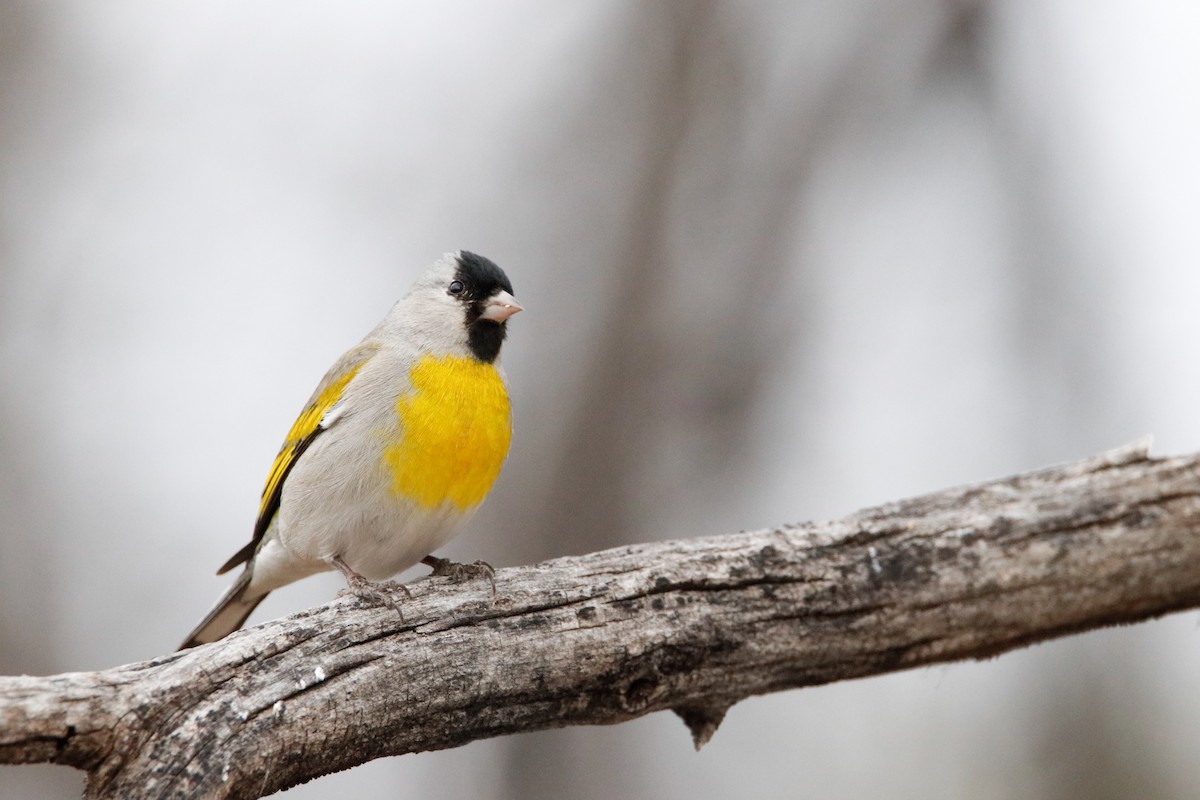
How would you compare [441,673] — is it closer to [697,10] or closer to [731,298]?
[731,298]

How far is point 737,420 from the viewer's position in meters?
6.55

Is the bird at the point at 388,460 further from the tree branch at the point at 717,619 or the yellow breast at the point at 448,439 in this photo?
the tree branch at the point at 717,619

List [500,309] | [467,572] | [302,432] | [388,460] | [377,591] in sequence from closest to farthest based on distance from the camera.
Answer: [377,591]
[467,572]
[388,460]
[302,432]
[500,309]

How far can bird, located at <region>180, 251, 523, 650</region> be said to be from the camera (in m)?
3.97

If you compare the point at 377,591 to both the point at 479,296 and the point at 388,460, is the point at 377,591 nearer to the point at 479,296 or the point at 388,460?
the point at 388,460

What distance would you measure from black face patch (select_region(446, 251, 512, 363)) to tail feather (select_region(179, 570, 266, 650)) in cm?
129

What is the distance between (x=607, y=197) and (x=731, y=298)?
3.24ft

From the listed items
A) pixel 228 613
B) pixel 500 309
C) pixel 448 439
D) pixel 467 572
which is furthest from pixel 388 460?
pixel 228 613

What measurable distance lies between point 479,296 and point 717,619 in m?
2.00

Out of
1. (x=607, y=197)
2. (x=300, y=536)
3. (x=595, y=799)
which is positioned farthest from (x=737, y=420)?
(x=300, y=536)

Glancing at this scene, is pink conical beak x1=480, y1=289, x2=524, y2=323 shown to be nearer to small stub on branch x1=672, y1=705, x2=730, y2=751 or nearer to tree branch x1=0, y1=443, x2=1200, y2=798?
tree branch x1=0, y1=443, x2=1200, y2=798

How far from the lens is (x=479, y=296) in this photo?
4.76 m

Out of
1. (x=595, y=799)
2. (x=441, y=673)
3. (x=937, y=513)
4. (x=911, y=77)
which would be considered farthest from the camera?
(x=911, y=77)

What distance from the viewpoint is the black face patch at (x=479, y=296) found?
15.0ft
